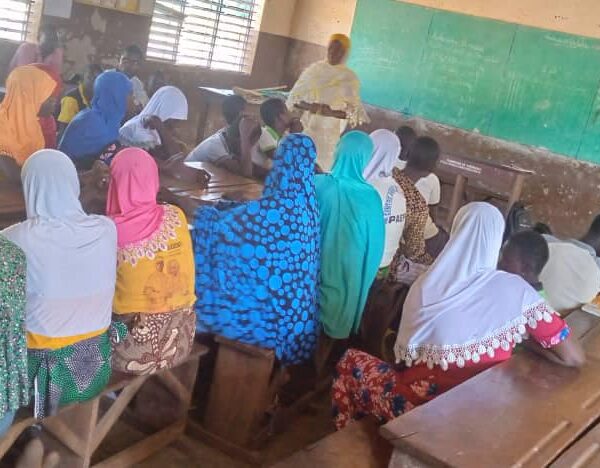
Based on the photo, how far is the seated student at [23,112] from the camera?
10.8 ft

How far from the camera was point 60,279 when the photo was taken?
6.60ft

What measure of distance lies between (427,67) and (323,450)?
6290 mm

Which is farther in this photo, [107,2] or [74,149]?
[107,2]

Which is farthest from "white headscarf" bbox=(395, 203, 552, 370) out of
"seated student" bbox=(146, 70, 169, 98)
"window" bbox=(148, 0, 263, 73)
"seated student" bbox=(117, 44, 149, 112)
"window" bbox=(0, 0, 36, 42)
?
"window" bbox=(148, 0, 263, 73)

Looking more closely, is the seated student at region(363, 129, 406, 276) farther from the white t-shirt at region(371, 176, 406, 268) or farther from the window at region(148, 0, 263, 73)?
the window at region(148, 0, 263, 73)

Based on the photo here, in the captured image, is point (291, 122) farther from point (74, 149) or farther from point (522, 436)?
point (522, 436)

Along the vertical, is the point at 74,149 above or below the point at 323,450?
above

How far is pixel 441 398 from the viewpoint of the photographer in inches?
80.6

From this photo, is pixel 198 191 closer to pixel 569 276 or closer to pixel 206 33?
pixel 569 276

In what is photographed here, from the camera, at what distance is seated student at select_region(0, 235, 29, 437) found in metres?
1.81

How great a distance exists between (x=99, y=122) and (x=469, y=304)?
2231 mm

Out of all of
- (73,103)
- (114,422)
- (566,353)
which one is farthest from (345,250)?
(73,103)

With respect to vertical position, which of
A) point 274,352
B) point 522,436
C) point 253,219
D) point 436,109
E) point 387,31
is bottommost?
point 274,352

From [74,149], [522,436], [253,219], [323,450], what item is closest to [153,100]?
[74,149]
